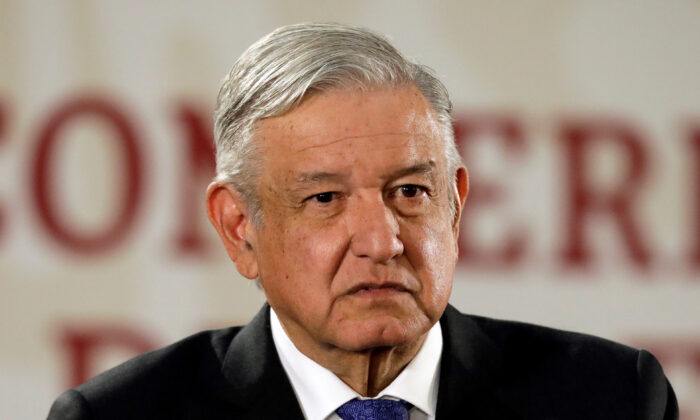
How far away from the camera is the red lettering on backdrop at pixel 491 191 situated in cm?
292

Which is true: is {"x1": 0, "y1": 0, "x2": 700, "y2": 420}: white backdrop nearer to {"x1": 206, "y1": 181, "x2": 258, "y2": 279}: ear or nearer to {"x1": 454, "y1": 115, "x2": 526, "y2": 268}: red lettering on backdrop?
{"x1": 454, "y1": 115, "x2": 526, "y2": 268}: red lettering on backdrop

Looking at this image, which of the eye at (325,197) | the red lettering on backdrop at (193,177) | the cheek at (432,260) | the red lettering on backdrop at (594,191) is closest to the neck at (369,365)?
the cheek at (432,260)

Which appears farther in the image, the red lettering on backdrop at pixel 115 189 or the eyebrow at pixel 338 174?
the red lettering on backdrop at pixel 115 189

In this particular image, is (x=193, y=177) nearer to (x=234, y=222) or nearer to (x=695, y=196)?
(x=234, y=222)

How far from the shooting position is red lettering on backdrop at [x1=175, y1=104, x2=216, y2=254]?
2826mm

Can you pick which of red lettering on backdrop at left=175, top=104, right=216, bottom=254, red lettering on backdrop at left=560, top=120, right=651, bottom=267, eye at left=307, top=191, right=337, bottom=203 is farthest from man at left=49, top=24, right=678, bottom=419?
red lettering on backdrop at left=560, top=120, right=651, bottom=267

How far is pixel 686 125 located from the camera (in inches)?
118

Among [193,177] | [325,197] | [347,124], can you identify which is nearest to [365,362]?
[325,197]

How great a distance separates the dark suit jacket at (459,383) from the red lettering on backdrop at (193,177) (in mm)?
977

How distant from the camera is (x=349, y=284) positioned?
157 centimetres

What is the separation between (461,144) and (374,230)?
4.58 ft

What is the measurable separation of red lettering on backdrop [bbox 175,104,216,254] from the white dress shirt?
1.09 m

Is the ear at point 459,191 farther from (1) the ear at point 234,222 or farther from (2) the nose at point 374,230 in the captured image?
(1) the ear at point 234,222

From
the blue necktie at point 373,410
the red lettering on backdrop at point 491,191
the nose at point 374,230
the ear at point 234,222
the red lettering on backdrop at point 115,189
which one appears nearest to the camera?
the nose at point 374,230
